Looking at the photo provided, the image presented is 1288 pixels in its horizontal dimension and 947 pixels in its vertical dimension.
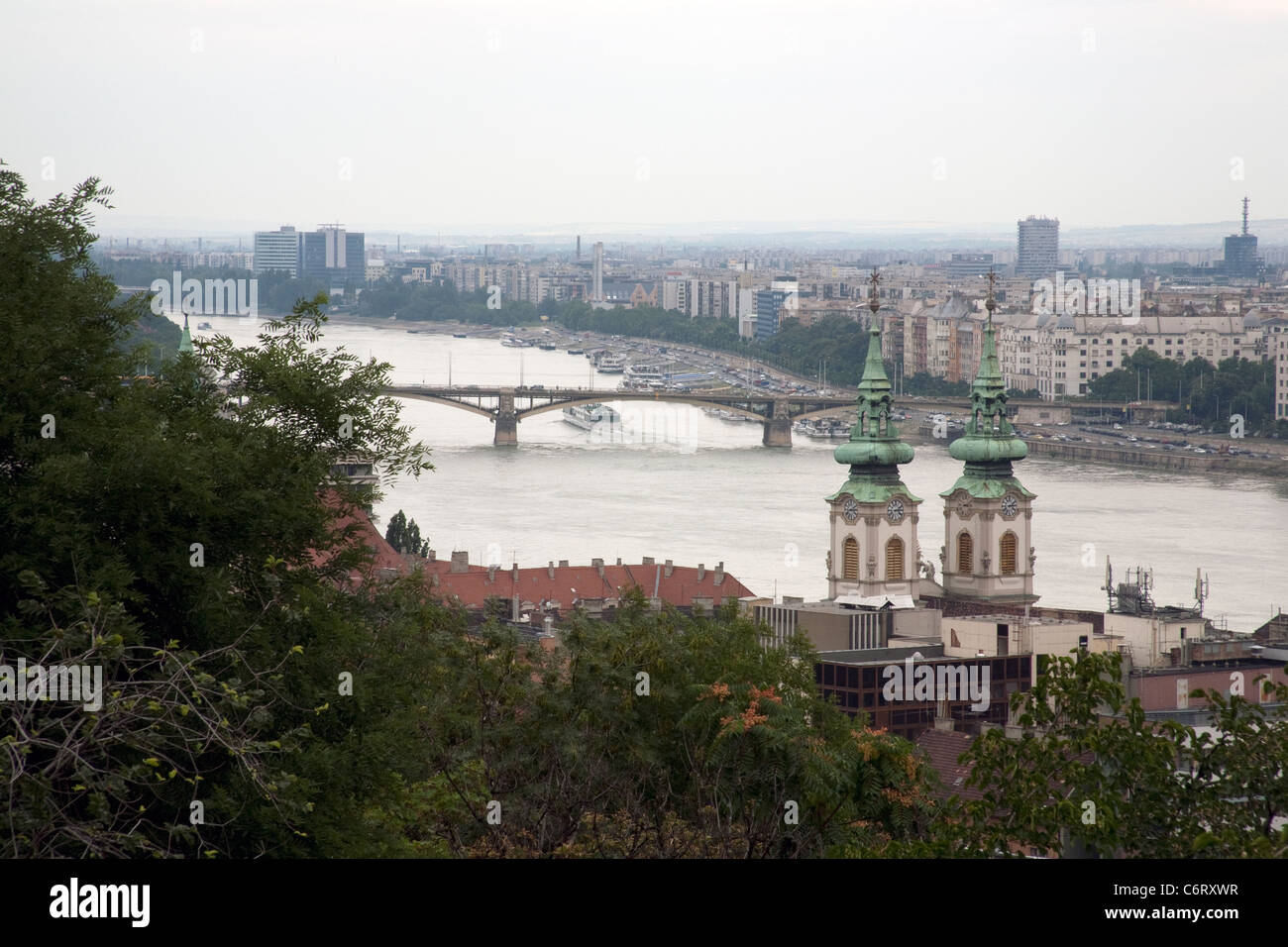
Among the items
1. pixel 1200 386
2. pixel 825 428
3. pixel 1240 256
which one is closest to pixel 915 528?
pixel 825 428

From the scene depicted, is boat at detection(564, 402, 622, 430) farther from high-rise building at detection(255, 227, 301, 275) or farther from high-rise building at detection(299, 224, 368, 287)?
high-rise building at detection(299, 224, 368, 287)

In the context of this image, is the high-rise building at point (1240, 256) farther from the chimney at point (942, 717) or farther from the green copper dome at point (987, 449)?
the chimney at point (942, 717)

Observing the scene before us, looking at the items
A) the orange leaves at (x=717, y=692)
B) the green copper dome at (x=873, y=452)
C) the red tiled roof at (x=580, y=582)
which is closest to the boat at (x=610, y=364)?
the red tiled roof at (x=580, y=582)

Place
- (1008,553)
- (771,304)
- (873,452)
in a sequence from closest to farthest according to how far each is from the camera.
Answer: (873,452) → (1008,553) → (771,304)

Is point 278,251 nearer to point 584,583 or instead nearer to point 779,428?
point 779,428

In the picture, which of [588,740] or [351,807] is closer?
[351,807]
